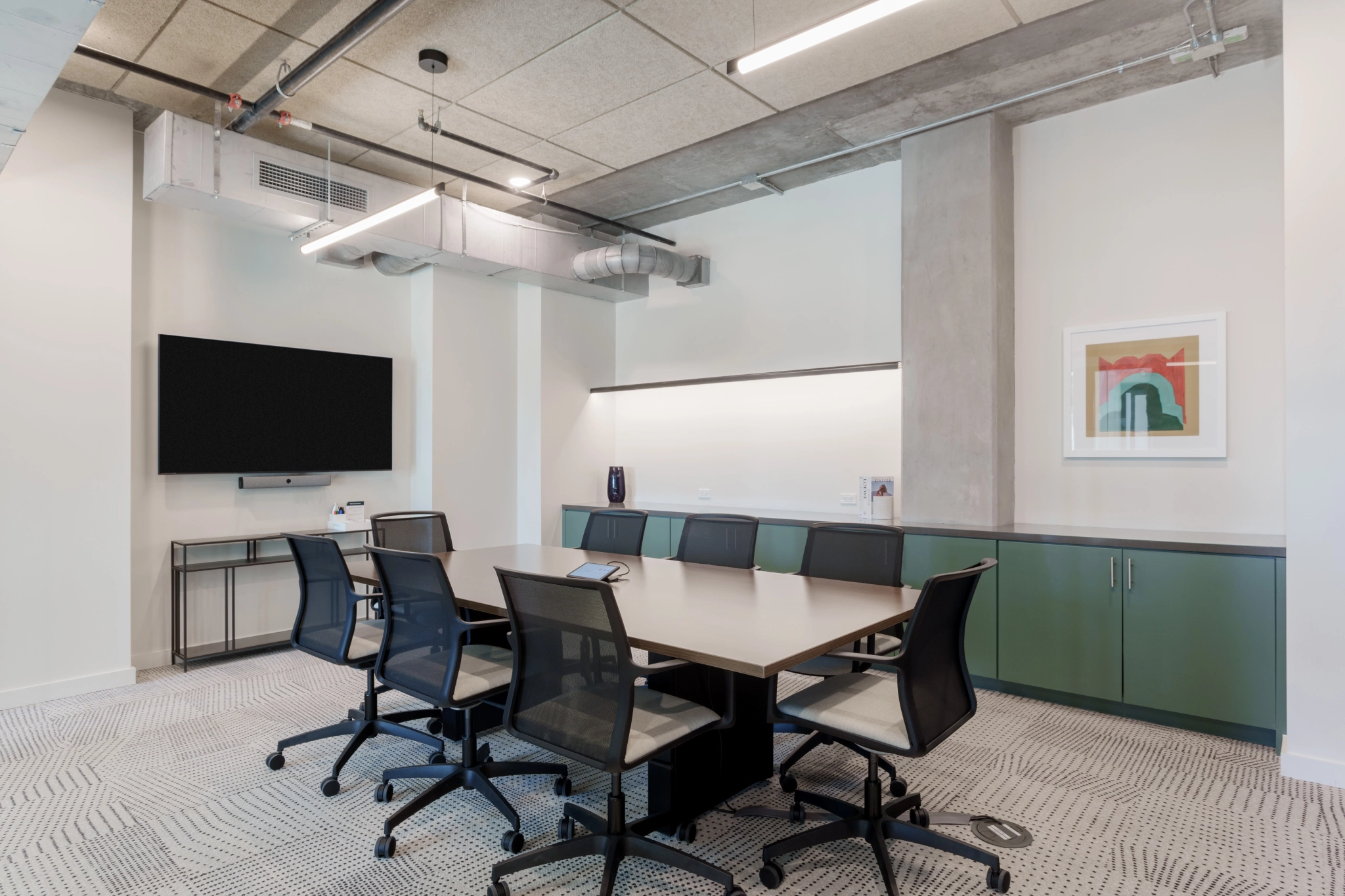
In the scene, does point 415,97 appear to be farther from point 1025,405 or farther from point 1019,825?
point 1019,825

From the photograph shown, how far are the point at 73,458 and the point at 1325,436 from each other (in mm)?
6186

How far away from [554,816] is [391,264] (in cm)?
448

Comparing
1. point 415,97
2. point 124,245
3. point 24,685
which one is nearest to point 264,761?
point 24,685

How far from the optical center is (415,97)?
4.17 metres

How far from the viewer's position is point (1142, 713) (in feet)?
12.4

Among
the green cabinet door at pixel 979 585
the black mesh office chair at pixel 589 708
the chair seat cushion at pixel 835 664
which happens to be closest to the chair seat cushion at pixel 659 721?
the black mesh office chair at pixel 589 708

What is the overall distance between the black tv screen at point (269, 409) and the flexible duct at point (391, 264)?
703 millimetres

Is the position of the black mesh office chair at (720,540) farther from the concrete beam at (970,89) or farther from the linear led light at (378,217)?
the concrete beam at (970,89)

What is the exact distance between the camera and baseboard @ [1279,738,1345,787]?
302 centimetres

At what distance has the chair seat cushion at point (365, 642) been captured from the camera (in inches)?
124

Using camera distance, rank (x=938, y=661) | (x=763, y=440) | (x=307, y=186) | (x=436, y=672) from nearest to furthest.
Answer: (x=938, y=661) < (x=436, y=672) < (x=307, y=186) < (x=763, y=440)

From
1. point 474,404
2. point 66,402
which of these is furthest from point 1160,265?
point 66,402

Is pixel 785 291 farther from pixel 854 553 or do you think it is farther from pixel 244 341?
pixel 244 341

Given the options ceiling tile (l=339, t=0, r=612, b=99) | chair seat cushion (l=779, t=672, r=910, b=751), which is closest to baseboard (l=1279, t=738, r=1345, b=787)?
chair seat cushion (l=779, t=672, r=910, b=751)
